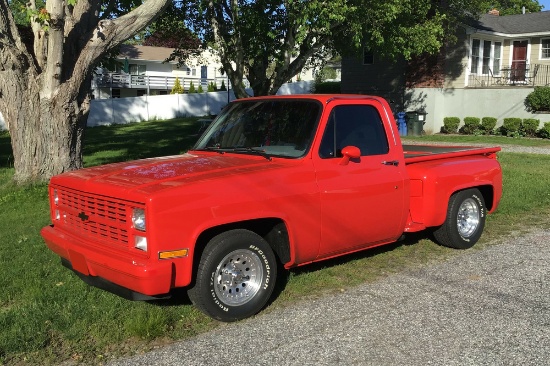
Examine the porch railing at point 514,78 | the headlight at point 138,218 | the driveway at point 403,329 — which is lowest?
the driveway at point 403,329

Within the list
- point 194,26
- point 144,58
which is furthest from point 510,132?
point 144,58

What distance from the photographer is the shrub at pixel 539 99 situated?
22719mm

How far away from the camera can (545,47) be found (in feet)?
91.3

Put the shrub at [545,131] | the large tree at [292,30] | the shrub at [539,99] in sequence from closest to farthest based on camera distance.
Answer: the large tree at [292,30]
the shrub at [545,131]
the shrub at [539,99]

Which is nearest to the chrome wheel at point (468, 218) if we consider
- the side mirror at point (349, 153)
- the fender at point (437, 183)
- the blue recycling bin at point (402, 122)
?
the fender at point (437, 183)

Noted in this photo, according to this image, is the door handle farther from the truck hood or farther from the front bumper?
the front bumper

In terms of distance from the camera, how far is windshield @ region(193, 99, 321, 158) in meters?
5.39

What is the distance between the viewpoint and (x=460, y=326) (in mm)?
4691

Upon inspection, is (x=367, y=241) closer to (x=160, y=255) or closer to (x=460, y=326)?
(x=460, y=326)

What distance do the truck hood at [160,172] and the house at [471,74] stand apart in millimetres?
20880

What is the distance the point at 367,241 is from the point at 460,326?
1.34 metres

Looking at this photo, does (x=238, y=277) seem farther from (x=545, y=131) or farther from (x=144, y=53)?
(x=144, y=53)

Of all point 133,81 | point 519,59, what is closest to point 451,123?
point 519,59

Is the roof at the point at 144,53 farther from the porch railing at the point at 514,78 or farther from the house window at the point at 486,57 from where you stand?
the porch railing at the point at 514,78
